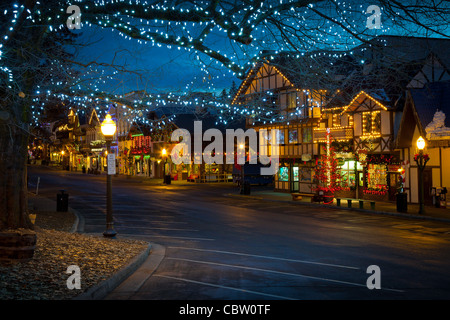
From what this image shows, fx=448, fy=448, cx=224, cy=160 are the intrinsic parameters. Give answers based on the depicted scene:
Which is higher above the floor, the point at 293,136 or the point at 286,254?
the point at 293,136

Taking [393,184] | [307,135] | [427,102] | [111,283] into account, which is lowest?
[111,283]

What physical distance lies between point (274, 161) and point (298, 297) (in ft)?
103

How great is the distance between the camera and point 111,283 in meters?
7.84

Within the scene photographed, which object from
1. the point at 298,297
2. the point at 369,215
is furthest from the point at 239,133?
the point at 298,297

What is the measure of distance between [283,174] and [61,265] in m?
30.1

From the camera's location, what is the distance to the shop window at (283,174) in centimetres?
3710

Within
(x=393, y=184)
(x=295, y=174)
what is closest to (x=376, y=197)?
(x=393, y=184)

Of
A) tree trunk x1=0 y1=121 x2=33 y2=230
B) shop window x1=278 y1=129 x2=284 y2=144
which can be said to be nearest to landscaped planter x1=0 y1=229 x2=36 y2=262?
tree trunk x1=0 y1=121 x2=33 y2=230

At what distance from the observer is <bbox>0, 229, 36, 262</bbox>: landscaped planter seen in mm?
8062

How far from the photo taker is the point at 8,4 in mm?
9461

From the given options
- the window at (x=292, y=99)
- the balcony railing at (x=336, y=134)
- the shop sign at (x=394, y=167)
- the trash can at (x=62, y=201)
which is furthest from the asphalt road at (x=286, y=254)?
the window at (x=292, y=99)

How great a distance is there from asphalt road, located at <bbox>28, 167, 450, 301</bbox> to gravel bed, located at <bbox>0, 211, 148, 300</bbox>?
86 centimetres

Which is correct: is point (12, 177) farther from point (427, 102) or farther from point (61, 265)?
point (427, 102)
